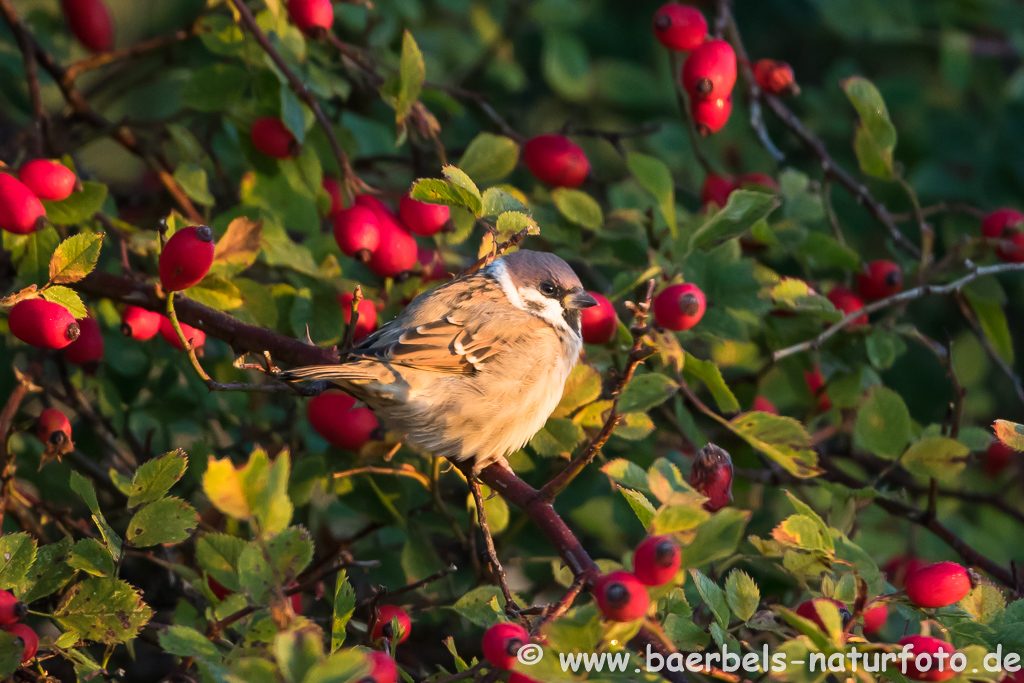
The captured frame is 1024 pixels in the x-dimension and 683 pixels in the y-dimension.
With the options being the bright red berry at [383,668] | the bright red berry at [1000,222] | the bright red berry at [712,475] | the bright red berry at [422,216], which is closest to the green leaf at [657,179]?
the bright red berry at [422,216]

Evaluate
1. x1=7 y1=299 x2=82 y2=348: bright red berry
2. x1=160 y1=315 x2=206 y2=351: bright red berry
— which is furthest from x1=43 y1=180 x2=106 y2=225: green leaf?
x1=7 y1=299 x2=82 y2=348: bright red berry

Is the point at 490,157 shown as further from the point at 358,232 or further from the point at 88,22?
the point at 88,22

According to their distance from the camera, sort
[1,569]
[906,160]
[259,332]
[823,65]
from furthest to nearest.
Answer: [823,65]
[906,160]
[259,332]
[1,569]

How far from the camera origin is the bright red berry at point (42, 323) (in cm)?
164

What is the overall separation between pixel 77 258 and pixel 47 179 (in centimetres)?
39

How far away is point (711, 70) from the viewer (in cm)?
237

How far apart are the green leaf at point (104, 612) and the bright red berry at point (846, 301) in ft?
6.27

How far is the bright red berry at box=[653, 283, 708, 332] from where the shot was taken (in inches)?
74.7

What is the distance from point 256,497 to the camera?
115 cm

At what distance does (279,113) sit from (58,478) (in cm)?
112

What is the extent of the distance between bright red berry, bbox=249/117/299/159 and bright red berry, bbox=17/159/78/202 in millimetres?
521

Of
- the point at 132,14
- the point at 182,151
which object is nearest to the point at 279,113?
the point at 182,151

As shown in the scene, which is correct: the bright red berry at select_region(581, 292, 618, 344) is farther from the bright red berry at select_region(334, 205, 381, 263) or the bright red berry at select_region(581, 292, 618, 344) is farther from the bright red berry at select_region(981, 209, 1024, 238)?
the bright red berry at select_region(981, 209, 1024, 238)

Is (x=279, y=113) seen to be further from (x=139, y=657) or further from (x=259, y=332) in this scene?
(x=139, y=657)
